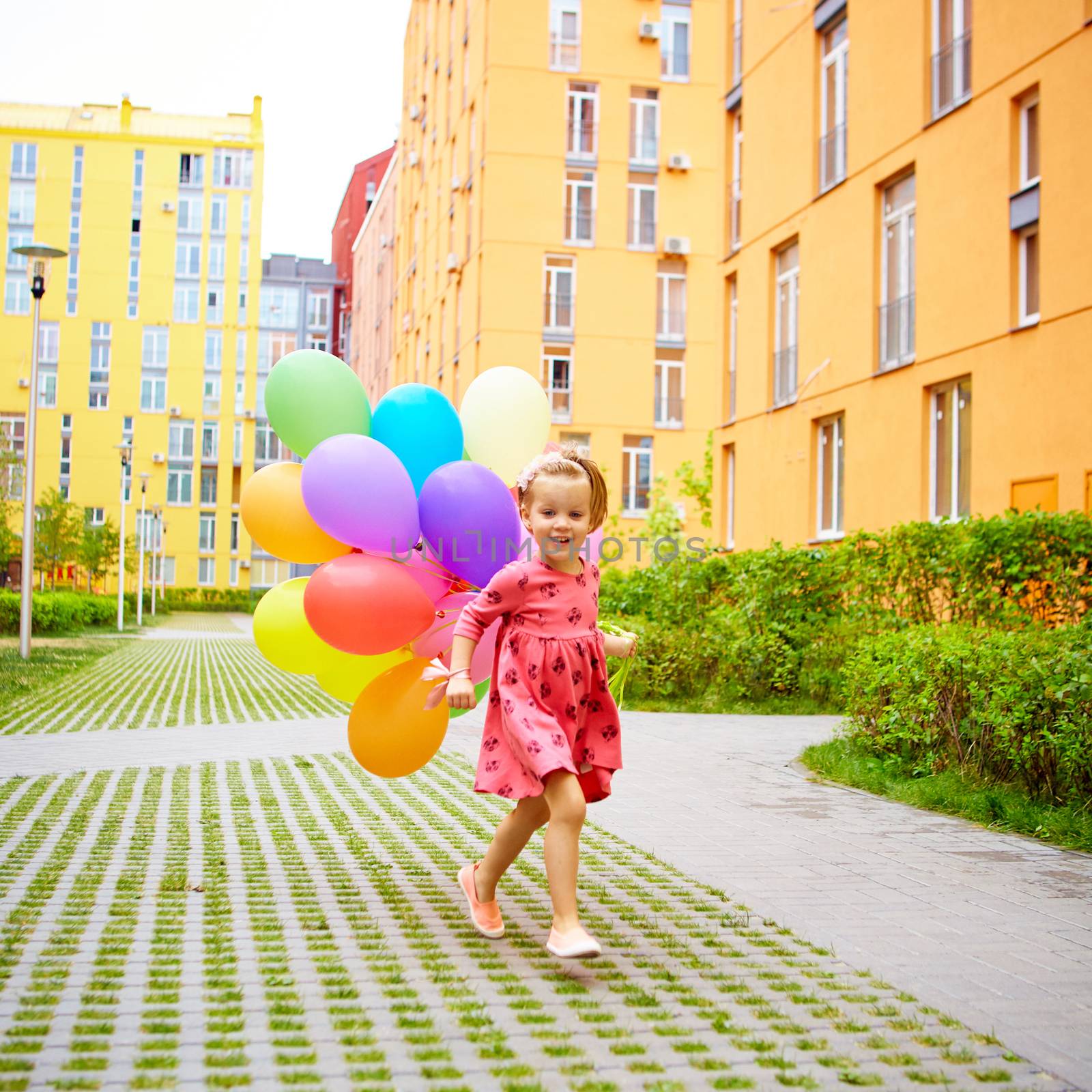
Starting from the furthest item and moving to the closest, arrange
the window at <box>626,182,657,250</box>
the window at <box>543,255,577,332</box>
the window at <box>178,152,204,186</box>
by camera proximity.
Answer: the window at <box>178,152,204,186</box>, the window at <box>626,182,657,250</box>, the window at <box>543,255,577,332</box>

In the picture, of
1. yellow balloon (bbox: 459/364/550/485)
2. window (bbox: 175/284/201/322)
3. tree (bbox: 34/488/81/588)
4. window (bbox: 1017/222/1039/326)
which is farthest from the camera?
window (bbox: 175/284/201/322)

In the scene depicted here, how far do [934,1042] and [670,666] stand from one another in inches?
444

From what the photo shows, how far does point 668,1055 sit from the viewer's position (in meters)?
3.33

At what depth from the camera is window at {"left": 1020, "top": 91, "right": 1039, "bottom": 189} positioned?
49.5ft

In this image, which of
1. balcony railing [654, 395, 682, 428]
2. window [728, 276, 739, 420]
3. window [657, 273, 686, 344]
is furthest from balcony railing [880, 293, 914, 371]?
window [657, 273, 686, 344]

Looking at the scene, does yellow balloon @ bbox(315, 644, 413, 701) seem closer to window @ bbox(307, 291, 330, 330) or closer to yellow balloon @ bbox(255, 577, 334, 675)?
yellow balloon @ bbox(255, 577, 334, 675)

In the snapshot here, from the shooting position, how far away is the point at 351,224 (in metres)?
84.2

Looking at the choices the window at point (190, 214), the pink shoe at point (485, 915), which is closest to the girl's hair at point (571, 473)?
the pink shoe at point (485, 915)

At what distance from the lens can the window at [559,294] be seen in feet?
136

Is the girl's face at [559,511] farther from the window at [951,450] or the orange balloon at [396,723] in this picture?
the window at [951,450]

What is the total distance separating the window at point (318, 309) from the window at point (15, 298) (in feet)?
52.4

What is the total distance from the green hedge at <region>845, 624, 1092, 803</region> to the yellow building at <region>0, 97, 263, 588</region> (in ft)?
220

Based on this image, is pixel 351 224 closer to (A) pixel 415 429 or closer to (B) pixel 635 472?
(B) pixel 635 472

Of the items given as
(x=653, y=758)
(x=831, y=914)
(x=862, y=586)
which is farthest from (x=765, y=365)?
(x=831, y=914)
